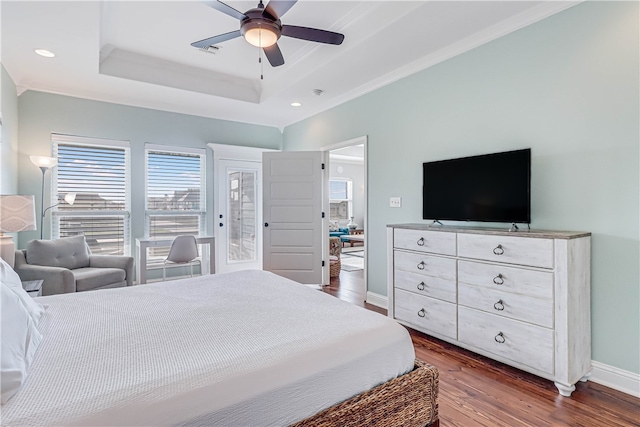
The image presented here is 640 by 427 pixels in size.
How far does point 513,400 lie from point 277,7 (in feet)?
9.55

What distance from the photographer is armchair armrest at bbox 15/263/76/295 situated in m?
3.05

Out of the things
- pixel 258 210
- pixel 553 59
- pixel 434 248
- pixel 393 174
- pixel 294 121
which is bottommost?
pixel 434 248

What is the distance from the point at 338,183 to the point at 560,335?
7964mm

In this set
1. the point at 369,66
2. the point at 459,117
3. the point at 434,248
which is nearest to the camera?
the point at 434,248

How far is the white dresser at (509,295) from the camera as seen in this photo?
2043 mm

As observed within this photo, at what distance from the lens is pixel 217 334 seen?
1.36 m

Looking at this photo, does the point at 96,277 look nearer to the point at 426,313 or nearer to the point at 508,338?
the point at 426,313

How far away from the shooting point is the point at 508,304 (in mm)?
2285

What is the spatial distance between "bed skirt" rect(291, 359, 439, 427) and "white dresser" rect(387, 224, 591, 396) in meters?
1.07

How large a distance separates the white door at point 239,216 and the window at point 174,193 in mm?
328

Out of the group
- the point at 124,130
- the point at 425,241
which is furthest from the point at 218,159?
the point at 425,241

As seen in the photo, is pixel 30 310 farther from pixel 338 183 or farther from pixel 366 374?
pixel 338 183

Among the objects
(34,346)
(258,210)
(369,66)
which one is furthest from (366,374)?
(258,210)

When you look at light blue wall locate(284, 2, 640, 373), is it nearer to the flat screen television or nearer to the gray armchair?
the flat screen television
